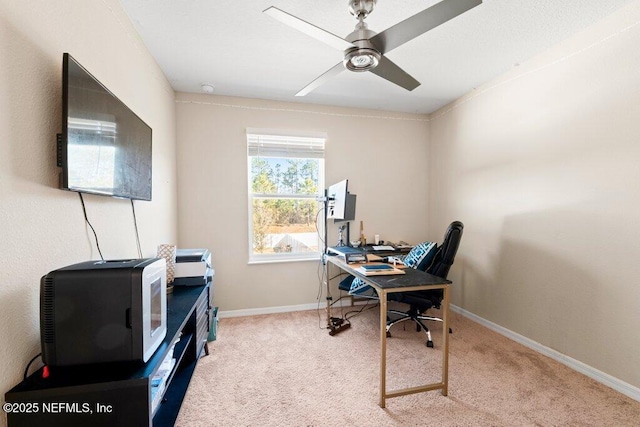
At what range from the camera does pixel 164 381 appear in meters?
1.45

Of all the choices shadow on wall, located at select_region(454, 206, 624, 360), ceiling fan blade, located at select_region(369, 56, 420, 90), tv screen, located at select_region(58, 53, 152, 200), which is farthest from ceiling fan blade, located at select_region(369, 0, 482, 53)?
shadow on wall, located at select_region(454, 206, 624, 360)

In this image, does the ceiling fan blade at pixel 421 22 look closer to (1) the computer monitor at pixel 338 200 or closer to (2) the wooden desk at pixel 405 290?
(1) the computer monitor at pixel 338 200

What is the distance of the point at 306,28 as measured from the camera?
4.91 feet

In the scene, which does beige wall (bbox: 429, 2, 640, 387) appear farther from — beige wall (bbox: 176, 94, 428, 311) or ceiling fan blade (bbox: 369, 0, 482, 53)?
ceiling fan blade (bbox: 369, 0, 482, 53)

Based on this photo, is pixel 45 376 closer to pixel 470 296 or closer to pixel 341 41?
pixel 341 41

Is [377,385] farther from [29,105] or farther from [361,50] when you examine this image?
[29,105]

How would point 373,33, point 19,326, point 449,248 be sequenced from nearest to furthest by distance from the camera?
point 19,326, point 373,33, point 449,248

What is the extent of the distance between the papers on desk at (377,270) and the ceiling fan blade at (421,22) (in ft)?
5.03

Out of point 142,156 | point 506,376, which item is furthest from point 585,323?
point 142,156

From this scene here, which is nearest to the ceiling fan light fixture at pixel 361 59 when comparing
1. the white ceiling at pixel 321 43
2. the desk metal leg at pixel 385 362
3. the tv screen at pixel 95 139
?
the white ceiling at pixel 321 43

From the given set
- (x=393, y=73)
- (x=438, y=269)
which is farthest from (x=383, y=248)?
(x=393, y=73)

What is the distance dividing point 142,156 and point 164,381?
145 centimetres

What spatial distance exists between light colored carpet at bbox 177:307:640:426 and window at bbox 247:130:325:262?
109cm

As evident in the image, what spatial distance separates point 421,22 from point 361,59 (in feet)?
1.32
